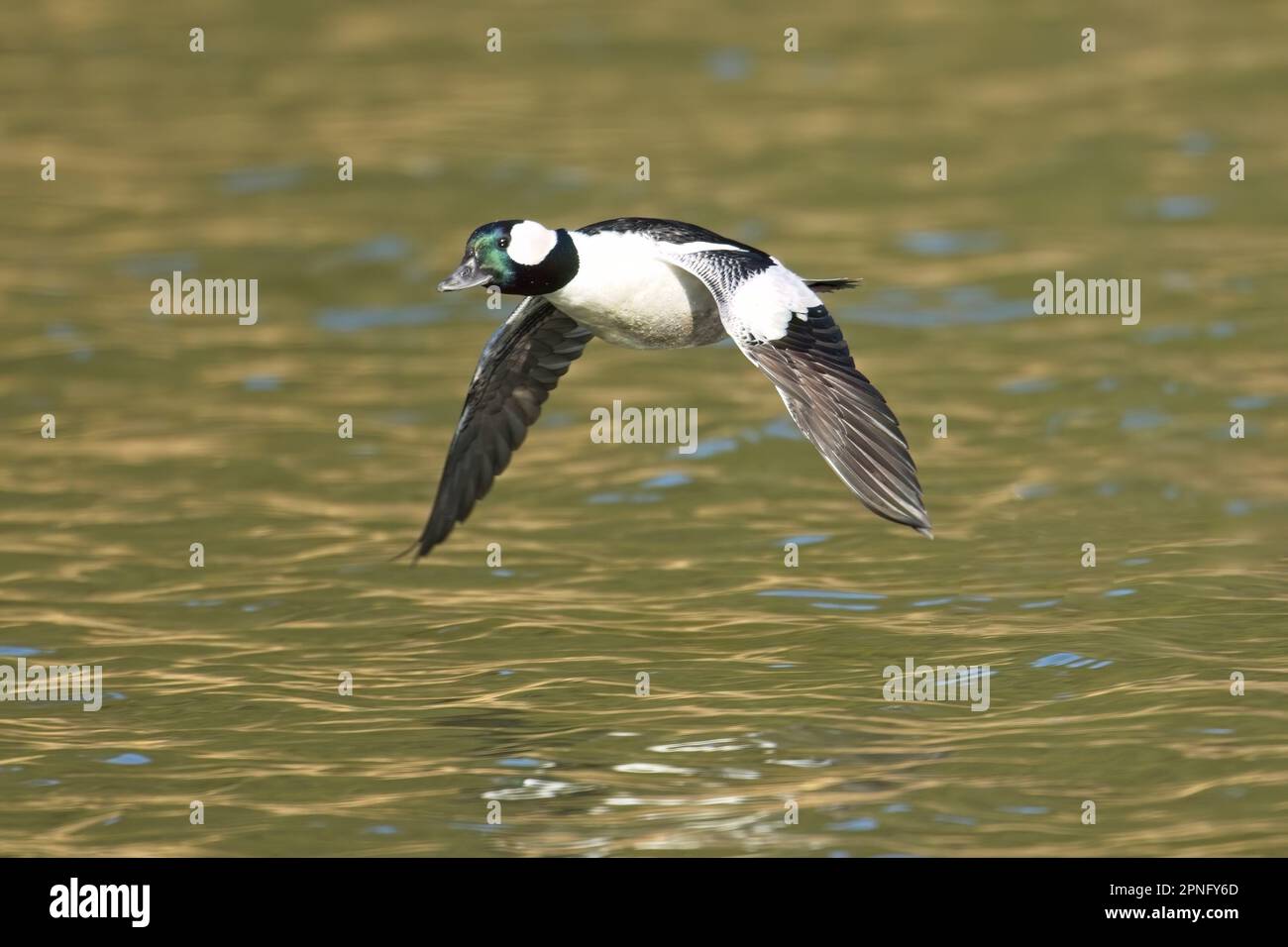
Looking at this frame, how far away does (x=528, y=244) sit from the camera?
38.0 feet

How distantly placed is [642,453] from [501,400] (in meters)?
4.66

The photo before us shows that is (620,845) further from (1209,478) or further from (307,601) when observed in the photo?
(1209,478)

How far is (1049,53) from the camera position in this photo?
1032 inches

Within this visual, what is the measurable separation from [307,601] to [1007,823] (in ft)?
18.7

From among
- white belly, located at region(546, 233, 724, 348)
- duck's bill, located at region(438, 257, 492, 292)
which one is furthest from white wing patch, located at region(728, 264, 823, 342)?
duck's bill, located at region(438, 257, 492, 292)

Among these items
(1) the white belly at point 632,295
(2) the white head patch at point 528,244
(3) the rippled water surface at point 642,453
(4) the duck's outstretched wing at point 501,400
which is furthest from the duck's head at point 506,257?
(3) the rippled water surface at point 642,453

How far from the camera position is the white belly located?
12031 mm

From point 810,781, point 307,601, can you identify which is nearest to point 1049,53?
point 307,601

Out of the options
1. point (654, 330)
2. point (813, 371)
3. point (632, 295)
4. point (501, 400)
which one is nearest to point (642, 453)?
point (501, 400)

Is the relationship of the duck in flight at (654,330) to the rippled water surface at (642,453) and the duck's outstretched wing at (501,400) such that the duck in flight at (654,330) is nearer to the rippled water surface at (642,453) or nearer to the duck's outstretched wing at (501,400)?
the duck's outstretched wing at (501,400)

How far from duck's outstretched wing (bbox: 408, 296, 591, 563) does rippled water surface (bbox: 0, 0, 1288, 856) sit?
3.73 feet

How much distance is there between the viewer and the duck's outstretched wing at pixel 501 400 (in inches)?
517

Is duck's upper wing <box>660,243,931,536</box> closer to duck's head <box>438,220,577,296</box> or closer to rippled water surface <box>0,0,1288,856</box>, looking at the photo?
duck's head <box>438,220,577,296</box>

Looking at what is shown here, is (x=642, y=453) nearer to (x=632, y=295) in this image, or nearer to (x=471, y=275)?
(x=632, y=295)
